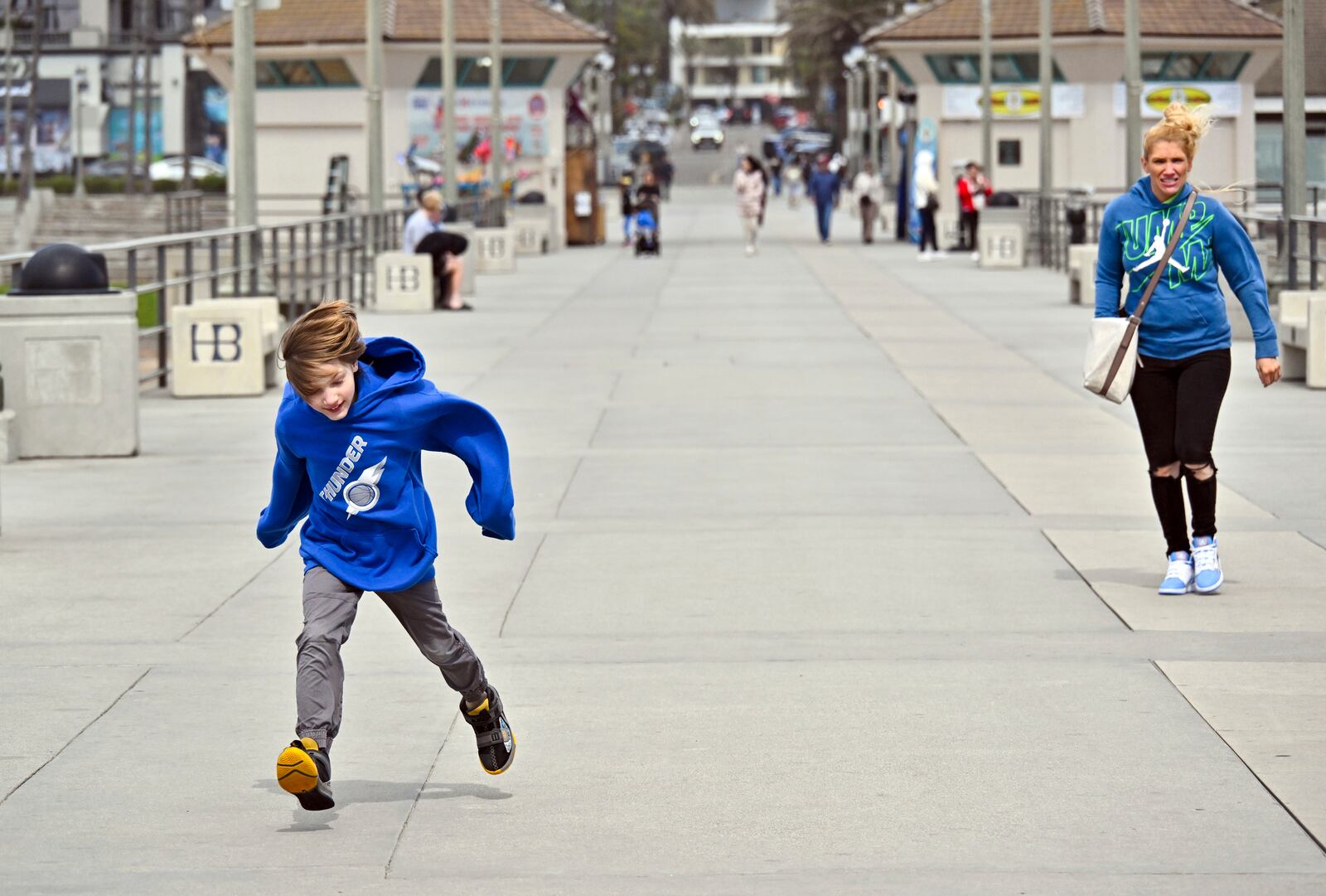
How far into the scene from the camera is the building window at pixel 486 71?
164 feet

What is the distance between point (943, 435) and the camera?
13.4 meters

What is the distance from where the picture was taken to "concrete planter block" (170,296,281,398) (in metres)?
16.5

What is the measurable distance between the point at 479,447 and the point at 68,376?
797 centimetres

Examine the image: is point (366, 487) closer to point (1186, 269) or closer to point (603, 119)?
point (1186, 269)

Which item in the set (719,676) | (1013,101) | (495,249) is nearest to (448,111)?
(495,249)

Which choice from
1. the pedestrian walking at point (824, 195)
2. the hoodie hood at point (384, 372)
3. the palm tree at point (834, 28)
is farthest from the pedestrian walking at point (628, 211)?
the palm tree at point (834, 28)

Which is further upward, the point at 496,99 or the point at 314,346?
the point at 496,99

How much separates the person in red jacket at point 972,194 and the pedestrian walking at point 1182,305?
32.0m

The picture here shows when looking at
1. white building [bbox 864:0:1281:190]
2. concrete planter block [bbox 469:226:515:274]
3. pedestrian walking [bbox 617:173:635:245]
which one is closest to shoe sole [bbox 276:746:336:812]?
concrete planter block [bbox 469:226:515:274]

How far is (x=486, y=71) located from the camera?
50.8 metres

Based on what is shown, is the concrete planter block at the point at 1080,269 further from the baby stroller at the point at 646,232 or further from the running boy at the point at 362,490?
the running boy at the point at 362,490

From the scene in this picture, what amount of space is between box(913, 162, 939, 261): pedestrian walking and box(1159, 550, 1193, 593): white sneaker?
32402 mm

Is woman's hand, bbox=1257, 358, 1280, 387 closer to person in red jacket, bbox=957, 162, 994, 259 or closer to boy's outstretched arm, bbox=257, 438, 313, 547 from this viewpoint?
boy's outstretched arm, bbox=257, 438, 313, 547

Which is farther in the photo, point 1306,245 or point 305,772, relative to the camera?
point 1306,245
